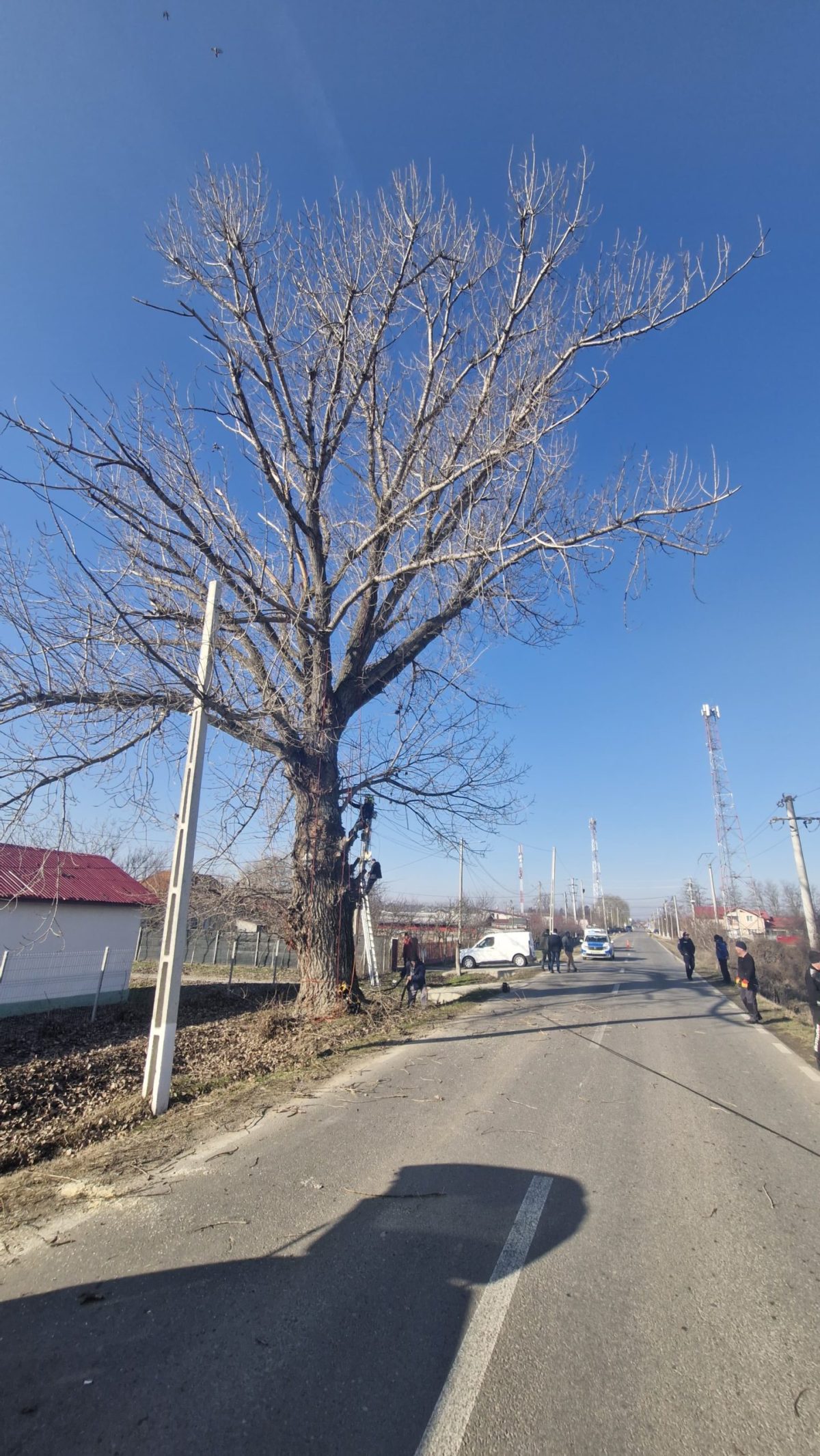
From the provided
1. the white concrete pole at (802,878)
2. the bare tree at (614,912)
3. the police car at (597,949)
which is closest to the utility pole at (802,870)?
the white concrete pole at (802,878)

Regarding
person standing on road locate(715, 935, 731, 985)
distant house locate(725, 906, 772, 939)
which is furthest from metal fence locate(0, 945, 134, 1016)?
distant house locate(725, 906, 772, 939)

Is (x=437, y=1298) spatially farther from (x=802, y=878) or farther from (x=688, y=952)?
(x=802, y=878)

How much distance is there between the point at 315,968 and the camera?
1085 cm

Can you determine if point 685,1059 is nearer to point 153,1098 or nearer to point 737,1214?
point 737,1214

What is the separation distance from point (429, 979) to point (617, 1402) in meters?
23.9

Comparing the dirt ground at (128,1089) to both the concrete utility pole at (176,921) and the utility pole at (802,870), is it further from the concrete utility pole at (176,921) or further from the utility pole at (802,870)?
the utility pole at (802,870)

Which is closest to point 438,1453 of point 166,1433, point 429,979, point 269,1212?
point 166,1433

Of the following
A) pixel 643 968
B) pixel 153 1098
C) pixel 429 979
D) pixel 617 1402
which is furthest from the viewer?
pixel 643 968

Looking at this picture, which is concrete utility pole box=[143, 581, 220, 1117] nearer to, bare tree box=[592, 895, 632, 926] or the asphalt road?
the asphalt road

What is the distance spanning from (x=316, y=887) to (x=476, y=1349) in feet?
27.1

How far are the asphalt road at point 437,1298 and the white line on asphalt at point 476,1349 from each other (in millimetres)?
11

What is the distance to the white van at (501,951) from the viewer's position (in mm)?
38094

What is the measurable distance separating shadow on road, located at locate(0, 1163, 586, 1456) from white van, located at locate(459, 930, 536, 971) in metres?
36.0

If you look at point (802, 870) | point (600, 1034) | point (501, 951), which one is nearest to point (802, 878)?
point (802, 870)
